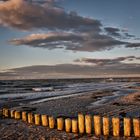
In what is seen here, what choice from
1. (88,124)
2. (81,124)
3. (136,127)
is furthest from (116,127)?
(81,124)

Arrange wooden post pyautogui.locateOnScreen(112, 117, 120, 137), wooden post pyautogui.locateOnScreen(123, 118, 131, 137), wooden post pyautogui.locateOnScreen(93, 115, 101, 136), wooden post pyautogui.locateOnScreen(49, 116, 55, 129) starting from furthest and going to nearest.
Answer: wooden post pyautogui.locateOnScreen(49, 116, 55, 129) → wooden post pyautogui.locateOnScreen(93, 115, 101, 136) → wooden post pyautogui.locateOnScreen(112, 117, 120, 137) → wooden post pyautogui.locateOnScreen(123, 118, 131, 137)

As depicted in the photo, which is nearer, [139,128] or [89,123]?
[139,128]

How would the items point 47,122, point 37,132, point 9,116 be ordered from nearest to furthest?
1. point 37,132
2. point 47,122
3. point 9,116

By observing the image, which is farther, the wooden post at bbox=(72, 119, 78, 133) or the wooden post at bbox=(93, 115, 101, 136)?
the wooden post at bbox=(72, 119, 78, 133)

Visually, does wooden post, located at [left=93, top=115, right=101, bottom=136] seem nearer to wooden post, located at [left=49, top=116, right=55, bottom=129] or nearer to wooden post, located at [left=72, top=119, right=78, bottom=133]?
wooden post, located at [left=72, top=119, right=78, bottom=133]

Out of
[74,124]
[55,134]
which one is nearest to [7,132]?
[55,134]

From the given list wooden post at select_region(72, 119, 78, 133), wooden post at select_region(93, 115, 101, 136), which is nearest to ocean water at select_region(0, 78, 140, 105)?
wooden post at select_region(72, 119, 78, 133)

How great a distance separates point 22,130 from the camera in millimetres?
12641

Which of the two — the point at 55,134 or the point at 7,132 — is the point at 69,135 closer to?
the point at 55,134

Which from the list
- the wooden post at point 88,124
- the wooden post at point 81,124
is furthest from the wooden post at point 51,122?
the wooden post at point 88,124

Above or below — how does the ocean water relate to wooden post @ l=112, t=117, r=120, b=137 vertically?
below

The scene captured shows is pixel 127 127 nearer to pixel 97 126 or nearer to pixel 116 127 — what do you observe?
pixel 116 127

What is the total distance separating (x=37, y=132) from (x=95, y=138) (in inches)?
115

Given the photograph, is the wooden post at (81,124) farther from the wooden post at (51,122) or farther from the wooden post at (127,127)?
the wooden post at (127,127)
